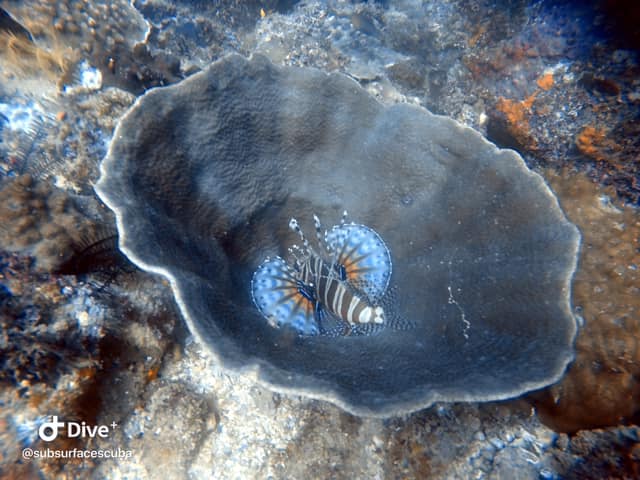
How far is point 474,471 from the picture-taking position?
94.7 inches

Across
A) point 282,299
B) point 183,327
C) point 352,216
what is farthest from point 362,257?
point 183,327

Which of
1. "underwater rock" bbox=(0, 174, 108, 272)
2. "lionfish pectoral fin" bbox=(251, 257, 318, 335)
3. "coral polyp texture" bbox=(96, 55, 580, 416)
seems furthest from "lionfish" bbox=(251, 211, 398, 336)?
"underwater rock" bbox=(0, 174, 108, 272)

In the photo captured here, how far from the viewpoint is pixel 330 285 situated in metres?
2.72

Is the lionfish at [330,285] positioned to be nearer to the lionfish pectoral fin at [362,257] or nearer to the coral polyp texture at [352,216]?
the lionfish pectoral fin at [362,257]

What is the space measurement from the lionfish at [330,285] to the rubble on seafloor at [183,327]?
1.95ft

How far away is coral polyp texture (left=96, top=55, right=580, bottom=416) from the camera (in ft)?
6.86

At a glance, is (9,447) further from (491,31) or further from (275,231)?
(491,31)

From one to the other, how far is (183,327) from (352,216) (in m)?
1.84

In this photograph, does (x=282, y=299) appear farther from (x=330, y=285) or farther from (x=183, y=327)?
(x=183, y=327)

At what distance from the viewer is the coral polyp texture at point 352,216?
2.09m

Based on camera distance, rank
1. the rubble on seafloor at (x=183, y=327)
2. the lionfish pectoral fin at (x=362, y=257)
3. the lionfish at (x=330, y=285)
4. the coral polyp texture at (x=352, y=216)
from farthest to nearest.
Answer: the lionfish pectoral fin at (x=362, y=257), the lionfish at (x=330, y=285), the rubble on seafloor at (x=183, y=327), the coral polyp texture at (x=352, y=216)

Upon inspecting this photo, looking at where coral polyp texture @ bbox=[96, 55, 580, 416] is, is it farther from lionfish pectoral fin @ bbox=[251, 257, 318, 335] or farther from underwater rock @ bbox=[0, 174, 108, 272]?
underwater rock @ bbox=[0, 174, 108, 272]

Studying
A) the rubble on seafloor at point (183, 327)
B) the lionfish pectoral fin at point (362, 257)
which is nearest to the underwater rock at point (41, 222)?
the rubble on seafloor at point (183, 327)

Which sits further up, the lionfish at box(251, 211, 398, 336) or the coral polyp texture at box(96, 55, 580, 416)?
the coral polyp texture at box(96, 55, 580, 416)
